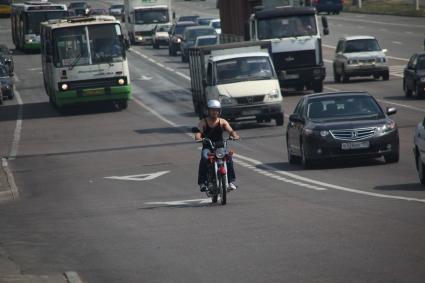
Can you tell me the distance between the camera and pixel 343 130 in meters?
24.7

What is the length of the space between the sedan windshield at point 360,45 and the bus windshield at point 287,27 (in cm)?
633

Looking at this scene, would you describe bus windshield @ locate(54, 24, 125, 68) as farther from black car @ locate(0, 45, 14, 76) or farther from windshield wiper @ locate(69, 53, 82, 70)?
black car @ locate(0, 45, 14, 76)

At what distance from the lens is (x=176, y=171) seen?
88.3 ft

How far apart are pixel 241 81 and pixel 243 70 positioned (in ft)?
1.65

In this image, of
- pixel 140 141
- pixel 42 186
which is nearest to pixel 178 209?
pixel 42 186

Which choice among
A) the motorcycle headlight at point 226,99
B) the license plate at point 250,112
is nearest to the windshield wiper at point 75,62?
the motorcycle headlight at point 226,99

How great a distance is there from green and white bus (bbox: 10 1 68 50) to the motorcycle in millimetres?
54276

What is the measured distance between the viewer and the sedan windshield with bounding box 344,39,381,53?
53.2 meters

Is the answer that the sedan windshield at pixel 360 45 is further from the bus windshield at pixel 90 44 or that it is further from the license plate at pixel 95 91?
the license plate at pixel 95 91

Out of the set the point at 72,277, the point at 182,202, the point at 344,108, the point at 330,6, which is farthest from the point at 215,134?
the point at 330,6

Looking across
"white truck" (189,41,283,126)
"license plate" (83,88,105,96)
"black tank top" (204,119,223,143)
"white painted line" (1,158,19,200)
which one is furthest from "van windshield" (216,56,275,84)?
"black tank top" (204,119,223,143)

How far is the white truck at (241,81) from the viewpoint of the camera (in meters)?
37.0

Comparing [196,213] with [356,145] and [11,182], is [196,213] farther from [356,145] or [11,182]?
[11,182]

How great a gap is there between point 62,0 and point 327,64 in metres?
71.9
